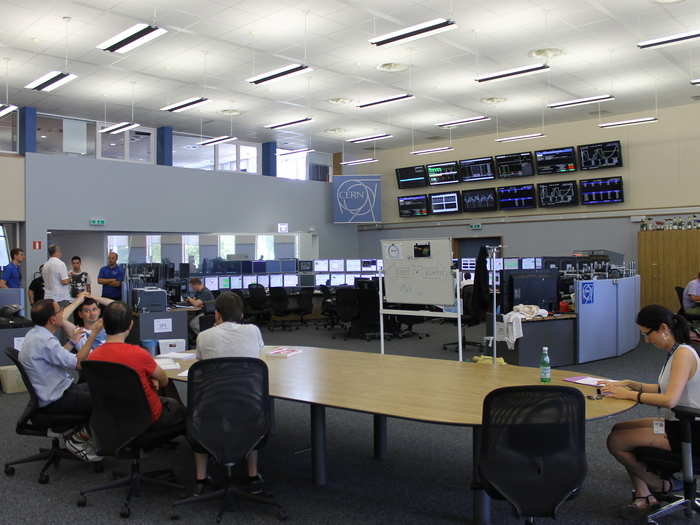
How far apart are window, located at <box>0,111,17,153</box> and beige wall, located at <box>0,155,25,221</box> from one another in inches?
24.4

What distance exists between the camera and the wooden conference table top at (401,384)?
9.24ft

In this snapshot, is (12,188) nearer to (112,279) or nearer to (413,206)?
(112,279)

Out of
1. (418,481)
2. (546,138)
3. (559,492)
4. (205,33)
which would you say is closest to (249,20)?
(205,33)

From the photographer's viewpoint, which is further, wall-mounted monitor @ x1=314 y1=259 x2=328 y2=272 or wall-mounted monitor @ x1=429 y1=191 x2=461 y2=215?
wall-mounted monitor @ x1=429 y1=191 x2=461 y2=215

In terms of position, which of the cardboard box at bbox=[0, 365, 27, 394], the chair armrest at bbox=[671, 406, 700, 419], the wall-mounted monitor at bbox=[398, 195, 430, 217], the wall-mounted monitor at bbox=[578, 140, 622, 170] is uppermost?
the wall-mounted monitor at bbox=[578, 140, 622, 170]

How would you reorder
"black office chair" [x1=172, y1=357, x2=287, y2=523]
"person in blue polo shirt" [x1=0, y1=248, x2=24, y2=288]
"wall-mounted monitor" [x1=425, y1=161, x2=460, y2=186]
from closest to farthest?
"black office chair" [x1=172, y1=357, x2=287, y2=523] < "person in blue polo shirt" [x1=0, y1=248, x2=24, y2=288] < "wall-mounted monitor" [x1=425, y1=161, x2=460, y2=186]

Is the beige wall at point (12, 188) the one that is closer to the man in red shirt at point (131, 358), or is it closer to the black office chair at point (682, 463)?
the man in red shirt at point (131, 358)

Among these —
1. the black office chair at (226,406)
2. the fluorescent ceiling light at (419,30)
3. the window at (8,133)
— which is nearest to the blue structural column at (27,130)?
the window at (8,133)

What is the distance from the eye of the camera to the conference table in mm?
2807

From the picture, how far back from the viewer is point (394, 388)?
10.8 ft

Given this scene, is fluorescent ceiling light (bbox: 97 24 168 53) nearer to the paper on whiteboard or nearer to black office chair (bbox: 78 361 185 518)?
the paper on whiteboard

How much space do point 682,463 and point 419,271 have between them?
3.03 metres

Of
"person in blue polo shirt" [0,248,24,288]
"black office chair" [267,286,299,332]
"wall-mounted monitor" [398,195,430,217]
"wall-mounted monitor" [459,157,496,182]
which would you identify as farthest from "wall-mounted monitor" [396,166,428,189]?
"person in blue polo shirt" [0,248,24,288]

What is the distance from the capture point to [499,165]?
1320 centimetres
